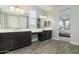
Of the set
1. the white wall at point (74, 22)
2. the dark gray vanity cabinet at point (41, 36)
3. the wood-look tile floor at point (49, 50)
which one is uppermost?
the white wall at point (74, 22)

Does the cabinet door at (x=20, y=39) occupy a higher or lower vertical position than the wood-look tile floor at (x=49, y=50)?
higher

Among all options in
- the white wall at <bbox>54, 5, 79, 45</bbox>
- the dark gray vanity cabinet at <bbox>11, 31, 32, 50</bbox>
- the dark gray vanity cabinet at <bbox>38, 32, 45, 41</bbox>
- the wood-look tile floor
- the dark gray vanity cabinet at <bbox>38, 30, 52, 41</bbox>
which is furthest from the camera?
the dark gray vanity cabinet at <bbox>38, 32, 45, 41</bbox>

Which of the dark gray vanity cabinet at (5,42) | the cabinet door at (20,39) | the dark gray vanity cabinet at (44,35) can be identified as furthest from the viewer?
the dark gray vanity cabinet at (44,35)

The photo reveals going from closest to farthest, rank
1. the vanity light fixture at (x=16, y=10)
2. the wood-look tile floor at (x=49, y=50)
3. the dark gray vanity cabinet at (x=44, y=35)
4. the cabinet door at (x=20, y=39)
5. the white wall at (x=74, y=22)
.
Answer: the wood-look tile floor at (x=49, y=50) → the cabinet door at (x=20, y=39) → the vanity light fixture at (x=16, y=10) → the white wall at (x=74, y=22) → the dark gray vanity cabinet at (x=44, y=35)

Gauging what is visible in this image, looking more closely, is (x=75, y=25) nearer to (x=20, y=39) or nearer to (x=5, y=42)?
(x=20, y=39)

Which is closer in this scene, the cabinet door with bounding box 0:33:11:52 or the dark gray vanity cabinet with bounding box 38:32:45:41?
the cabinet door with bounding box 0:33:11:52

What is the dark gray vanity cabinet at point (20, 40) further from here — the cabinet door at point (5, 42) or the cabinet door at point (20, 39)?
the cabinet door at point (5, 42)

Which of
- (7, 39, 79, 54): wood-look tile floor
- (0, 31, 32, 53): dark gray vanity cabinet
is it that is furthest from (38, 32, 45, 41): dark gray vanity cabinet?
(0, 31, 32, 53): dark gray vanity cabinet

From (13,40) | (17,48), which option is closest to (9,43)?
(13,40)

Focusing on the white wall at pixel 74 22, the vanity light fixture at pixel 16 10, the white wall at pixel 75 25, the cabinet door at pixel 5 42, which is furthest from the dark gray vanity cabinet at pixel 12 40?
the white wall at pixel 75 25

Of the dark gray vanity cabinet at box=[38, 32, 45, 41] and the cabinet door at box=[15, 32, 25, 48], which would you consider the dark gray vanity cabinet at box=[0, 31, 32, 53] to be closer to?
the cabinet door at box=[15, 32, 25, 48]

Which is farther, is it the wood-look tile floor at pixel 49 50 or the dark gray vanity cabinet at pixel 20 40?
the dark gray vanity cabinet at pixel 20 40

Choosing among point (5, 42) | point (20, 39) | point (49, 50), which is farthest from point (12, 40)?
point (49, 50)

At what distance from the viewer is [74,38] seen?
5.13 metres
